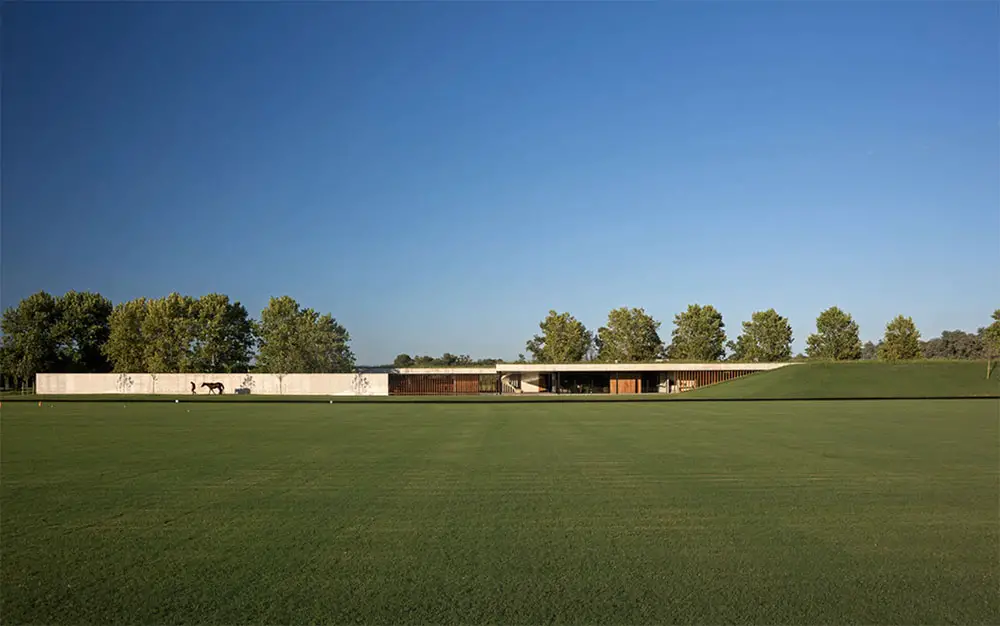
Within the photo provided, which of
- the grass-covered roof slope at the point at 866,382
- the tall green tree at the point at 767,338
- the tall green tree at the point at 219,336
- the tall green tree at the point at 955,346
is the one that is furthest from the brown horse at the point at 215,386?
the tall green tree at the point at 955,346

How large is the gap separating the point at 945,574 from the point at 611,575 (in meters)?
3.07

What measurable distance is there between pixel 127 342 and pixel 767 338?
91.1 meters

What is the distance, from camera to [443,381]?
76.8m

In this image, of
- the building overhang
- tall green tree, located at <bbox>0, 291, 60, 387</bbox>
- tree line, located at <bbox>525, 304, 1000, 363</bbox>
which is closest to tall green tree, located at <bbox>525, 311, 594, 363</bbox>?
tree line, located at <bbox>525, 304, 1000, 363</bbox>

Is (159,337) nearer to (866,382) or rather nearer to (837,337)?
(866,382)

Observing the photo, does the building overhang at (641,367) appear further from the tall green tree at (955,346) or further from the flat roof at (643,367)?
the tall green tree at (955,346)

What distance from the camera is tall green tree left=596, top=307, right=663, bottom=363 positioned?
102938 mm

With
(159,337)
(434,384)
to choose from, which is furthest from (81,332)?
(434,384)

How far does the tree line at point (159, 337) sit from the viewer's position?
82.8m

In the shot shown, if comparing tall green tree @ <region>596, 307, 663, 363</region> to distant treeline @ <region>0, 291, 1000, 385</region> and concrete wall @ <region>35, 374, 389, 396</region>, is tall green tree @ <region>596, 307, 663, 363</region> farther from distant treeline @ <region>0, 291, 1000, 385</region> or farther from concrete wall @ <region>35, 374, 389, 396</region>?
concrete wall @ <region>35, 374, 389, 396</region>

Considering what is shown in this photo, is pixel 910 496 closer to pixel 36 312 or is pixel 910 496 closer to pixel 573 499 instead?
pixel 573 499

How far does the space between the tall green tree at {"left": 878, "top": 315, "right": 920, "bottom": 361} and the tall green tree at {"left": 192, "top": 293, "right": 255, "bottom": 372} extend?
90918 mm

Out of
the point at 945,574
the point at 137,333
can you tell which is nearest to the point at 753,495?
the point at 945,574

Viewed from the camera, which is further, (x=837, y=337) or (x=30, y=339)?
(x=837, y=337)
